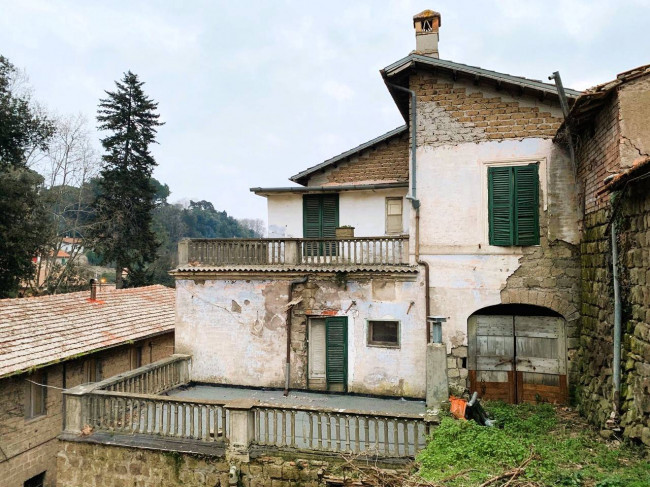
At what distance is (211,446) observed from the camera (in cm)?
879

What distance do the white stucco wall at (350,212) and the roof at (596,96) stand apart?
19.2ft

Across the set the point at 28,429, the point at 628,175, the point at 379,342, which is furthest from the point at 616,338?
the point at 28,429

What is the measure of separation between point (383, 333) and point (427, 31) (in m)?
9.17

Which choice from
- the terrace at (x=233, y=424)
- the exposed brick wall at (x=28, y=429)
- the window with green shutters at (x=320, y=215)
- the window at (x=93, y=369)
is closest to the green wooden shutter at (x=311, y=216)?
the window with green shutters at (x=320, y=215)

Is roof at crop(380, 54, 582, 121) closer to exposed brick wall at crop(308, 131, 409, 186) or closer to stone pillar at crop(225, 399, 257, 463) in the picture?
exposed brick wall at crop(308, 131, 409, 186)

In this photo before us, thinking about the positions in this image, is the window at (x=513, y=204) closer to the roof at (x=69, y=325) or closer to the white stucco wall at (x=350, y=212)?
the white stucco wall at (x=350, y=212)

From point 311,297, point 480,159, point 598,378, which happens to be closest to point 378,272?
point 311,297

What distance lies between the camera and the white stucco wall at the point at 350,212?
47.1 feet

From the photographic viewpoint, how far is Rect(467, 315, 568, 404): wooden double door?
427 inches

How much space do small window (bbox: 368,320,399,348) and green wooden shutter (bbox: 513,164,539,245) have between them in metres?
4.03

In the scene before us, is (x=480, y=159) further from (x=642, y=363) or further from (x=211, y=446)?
(x=211, y=446)

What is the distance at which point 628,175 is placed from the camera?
667 centimetres

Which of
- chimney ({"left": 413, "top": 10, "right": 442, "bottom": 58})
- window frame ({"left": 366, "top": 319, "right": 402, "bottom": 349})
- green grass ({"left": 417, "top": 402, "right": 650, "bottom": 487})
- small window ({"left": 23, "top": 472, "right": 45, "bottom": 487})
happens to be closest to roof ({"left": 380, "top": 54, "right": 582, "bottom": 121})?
chimney ({"left": 413, "top": 10, "right": 442, "bottom": 58})

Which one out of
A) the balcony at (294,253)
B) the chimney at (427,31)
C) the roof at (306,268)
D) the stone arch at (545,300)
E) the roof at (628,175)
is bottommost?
the stone arch at (545,300)
